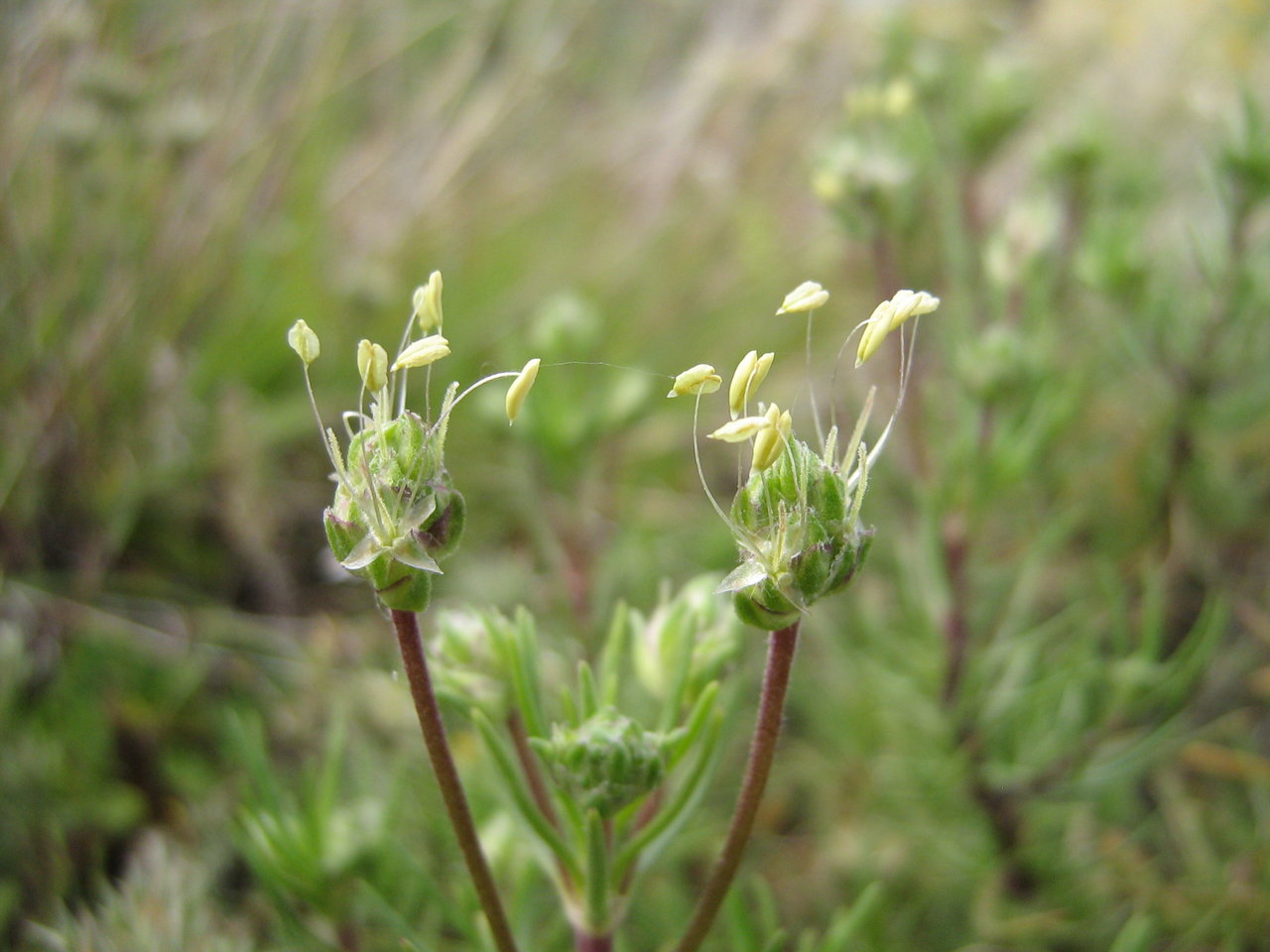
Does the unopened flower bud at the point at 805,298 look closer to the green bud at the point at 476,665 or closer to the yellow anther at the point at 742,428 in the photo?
the yellow anther at the point at 742,428

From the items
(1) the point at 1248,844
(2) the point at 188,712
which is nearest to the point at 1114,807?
(1) the point at 1248,844

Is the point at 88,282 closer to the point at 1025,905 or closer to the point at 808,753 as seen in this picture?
the point at 808,753

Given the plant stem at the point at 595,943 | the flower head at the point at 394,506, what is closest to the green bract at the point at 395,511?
the flower head at the point at 394,506

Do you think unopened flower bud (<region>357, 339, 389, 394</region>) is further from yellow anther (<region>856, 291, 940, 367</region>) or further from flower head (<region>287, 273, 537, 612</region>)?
yellow anther (<region>856, 291, 940, 367</region>)

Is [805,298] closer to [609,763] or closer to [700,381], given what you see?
[700,381]

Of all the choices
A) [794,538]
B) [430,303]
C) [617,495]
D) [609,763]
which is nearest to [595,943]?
[609,763]
